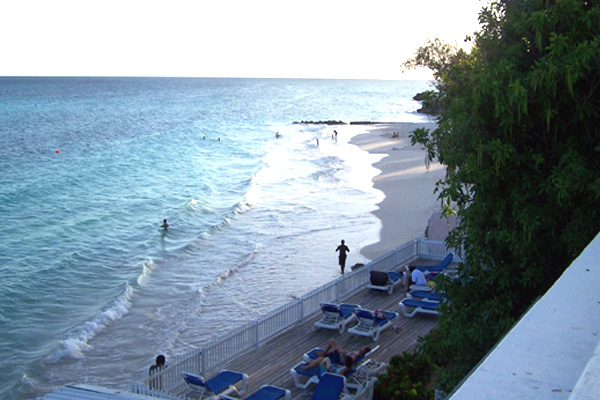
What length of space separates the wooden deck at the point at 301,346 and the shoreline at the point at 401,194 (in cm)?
432

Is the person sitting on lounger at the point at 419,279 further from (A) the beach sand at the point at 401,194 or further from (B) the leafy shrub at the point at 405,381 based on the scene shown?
(A) the beach sand at the point at 401,194

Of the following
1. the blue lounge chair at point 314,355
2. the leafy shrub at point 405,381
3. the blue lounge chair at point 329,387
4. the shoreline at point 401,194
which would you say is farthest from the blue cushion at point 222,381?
the shoreline at point 401,194

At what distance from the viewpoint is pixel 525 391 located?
130 inches

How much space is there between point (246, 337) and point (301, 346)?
137cm

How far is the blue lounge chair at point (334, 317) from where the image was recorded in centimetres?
1399

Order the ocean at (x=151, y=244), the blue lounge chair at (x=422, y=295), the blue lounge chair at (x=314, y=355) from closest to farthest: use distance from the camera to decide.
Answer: the blue lounge chair at (x=314, y=355), the blue lounge chair at (x=422, y=295), the ocean at (x=151, y=244)

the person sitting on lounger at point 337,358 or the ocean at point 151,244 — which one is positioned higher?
the person sitting on lounger at point 337,358

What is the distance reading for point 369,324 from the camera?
1373cm

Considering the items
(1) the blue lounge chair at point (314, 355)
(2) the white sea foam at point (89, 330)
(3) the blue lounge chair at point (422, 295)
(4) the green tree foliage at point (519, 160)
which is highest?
(4) the green tree foliage at point (519, 160)

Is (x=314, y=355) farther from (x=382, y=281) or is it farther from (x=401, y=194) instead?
(x=401, y=194)

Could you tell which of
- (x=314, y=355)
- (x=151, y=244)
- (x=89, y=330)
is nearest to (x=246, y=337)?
(x=314, y=355)

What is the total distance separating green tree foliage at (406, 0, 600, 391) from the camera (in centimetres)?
653

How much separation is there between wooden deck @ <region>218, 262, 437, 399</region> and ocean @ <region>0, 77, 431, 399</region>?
3.90 meters

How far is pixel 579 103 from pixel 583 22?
2.97ft
